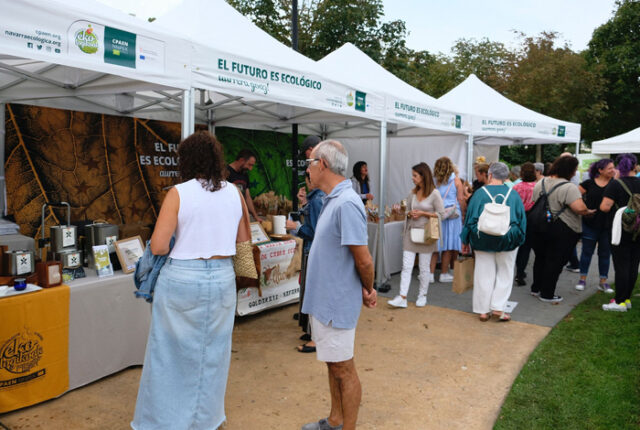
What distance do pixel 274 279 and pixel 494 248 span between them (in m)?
2.28

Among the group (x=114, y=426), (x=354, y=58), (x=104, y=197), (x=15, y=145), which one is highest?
(x=354, y=58)

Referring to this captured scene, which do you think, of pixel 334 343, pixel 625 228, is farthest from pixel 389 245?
pixel 334 343

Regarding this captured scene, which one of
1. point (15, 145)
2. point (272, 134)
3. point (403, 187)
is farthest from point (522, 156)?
point (15, 145)

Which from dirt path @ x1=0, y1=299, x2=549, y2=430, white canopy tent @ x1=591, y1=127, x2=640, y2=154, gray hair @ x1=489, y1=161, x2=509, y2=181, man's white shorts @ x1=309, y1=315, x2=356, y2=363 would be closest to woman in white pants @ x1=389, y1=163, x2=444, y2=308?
dirt path @ x1=0, y1=299, x2=549, y2=430

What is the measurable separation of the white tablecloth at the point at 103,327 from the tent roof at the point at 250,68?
1.60 meters

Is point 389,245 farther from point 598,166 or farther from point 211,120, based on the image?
point 211,120

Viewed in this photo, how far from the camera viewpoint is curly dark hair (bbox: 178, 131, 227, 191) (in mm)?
2447

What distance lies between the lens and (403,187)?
961 centimetres

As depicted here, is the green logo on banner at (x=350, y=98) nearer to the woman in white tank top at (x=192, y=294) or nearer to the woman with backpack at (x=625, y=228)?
the woman with backpack at (x=625, y=228)

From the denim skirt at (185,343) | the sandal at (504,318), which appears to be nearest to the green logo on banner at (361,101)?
the sandal at (504,318)

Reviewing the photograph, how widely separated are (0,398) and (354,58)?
632 centimetres

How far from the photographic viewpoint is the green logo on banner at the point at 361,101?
555cm

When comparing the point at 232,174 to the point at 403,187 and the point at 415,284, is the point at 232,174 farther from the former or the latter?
the point at 403,187

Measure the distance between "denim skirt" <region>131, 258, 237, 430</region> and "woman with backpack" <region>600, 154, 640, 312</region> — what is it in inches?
176
